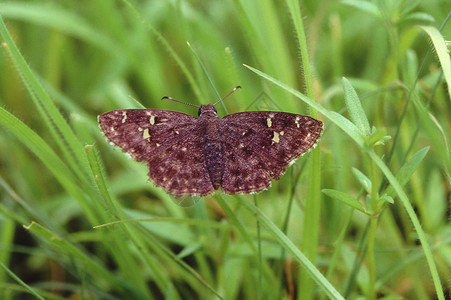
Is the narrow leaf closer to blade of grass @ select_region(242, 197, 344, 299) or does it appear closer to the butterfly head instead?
blade of grass @ select_region(242, 197, 344, 299)

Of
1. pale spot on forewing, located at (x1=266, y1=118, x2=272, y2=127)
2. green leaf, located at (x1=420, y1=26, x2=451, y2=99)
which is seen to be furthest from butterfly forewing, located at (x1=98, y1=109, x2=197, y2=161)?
green leaf, located at (x1=420, y1=26, x2=451, y2=99)

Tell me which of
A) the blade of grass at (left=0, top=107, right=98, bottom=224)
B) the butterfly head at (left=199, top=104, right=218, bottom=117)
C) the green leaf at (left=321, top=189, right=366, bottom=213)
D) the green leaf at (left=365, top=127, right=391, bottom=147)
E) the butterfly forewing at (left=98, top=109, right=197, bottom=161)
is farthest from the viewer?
the butterfly head at (left=199, top=104, right=218, bottom=117)

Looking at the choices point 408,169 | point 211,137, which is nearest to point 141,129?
point 211,137

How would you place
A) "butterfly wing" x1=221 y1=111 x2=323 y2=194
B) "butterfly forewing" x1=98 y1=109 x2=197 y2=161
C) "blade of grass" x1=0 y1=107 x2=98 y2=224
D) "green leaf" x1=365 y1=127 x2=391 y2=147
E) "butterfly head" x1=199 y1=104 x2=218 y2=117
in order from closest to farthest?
"green leaf" x1=365 y1=127 x2=391 y2=147 → "blade of grass" x1=0 y1=107 x2=98 y2=224 → "butterfly wing" x1=221 y1=111 x2=323 y2=194 → "butterfly forewing" x1=98 y1=109 x2=197 y2=161 → "butterfly head" x1=199 y1=104 x2=218 y2=117

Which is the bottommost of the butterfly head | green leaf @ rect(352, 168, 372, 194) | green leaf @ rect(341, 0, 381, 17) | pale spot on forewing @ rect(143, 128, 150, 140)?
green leaf @ rect(352, 168, 372, 194)

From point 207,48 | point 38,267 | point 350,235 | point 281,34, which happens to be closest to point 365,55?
point 281,34

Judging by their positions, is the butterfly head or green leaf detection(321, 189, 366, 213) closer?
green leaf detection(321, 189, 366, 213)

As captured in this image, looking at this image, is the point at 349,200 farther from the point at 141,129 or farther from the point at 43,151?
the point at 43,151
